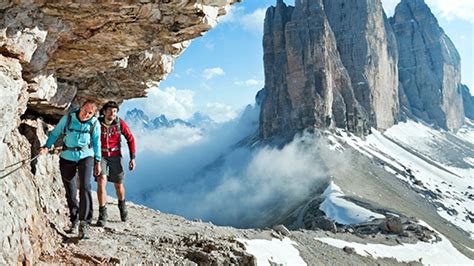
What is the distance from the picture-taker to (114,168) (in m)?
12.4

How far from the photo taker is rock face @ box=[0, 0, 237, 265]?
27.4ft

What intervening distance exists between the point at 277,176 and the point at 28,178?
→ 10955 cm

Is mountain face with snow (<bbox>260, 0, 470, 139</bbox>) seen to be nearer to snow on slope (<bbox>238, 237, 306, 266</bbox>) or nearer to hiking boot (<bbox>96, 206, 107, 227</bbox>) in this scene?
snow on slope (<bbox>238, 237, 306, 266</bbox>)

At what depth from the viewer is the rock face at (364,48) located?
553ft

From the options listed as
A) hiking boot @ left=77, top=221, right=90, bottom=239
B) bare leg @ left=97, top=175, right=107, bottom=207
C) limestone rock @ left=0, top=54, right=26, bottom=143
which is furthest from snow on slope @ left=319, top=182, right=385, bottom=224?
limestone rock @ left=0, top=54, right=26, bottom=143

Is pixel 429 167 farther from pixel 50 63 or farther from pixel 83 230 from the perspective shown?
pixel 83 230

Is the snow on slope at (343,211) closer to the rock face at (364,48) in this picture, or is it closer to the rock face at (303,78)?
the rock face at (303,78)

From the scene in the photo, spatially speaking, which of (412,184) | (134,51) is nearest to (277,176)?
(412,184)

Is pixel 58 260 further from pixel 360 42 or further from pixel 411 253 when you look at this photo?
pixel 360 42

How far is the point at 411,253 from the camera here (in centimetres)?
4341

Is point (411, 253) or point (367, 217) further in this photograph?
point (367, 217)

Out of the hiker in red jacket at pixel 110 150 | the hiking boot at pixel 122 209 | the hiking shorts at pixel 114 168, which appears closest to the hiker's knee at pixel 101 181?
the hiker in red jacket at pixel 110 150

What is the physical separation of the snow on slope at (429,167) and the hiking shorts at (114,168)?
9788 centimetres

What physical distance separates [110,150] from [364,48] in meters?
171
